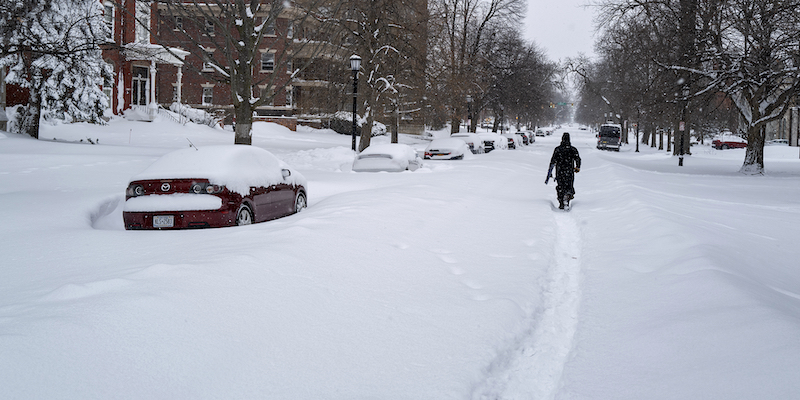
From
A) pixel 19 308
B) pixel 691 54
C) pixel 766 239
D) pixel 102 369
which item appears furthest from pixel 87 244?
pixel 691 54

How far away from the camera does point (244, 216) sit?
9969mm

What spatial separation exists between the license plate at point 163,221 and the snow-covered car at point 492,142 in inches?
1450

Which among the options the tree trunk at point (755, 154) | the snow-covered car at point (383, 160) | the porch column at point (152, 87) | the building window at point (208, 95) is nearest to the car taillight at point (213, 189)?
the snow-covered car at point (383, 160)

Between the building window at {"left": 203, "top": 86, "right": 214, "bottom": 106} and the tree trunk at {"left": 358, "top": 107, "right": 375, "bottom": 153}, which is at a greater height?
the building window at {"left": 203, "top": 86, "right": 214, "bottom": 106}

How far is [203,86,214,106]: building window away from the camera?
5694cm

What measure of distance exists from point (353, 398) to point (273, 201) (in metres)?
7.30

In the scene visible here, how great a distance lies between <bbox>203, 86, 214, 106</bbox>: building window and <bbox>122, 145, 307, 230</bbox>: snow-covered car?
1928 inches

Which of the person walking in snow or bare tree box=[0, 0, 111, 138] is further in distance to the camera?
bare tree box=[0, 0, 111, 138]

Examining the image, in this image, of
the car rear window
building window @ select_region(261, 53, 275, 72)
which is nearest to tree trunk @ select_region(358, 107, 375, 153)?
building window @ select_region(261, 53, 275, 72)

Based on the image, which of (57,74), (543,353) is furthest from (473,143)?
(543,353)

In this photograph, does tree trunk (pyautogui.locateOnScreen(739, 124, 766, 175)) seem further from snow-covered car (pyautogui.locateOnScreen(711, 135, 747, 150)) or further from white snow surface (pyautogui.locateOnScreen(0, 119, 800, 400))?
snow-covered car (pyautogui.locateOnScreen(711, 135, 747, 150))

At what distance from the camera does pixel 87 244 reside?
27.1 feet

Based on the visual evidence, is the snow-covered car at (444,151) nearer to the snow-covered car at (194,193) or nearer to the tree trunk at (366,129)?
the tree trunk at (366,129)

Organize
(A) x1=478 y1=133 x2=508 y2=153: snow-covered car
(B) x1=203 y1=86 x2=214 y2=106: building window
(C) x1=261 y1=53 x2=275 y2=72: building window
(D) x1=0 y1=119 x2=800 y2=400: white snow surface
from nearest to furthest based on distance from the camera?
(D) x1=0 y1=119 x2=800 y2=400: white snow surface
(A) x1=478 y1=133 x2=508 y2=153: snow-covered car
(B) x1=203 y1=86 x2=214 y2=106: building window
(C) x1=261 y1=53 x2=275 y2=72: building window
